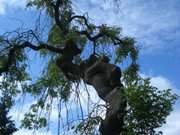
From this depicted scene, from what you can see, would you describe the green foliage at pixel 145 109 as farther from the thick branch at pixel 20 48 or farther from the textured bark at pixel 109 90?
the thick branch at pixel 20 48

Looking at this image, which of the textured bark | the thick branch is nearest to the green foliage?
the textured bark

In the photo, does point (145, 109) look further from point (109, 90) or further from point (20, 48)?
point (20, 48)

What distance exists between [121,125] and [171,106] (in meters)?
0.90

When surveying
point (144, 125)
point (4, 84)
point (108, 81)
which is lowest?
point (144, 125)

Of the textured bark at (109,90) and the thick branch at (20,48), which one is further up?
the thick branch at (20,48)

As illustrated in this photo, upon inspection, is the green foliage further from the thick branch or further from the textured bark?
the thick branch

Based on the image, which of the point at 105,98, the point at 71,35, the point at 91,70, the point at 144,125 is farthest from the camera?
the point at 71,35

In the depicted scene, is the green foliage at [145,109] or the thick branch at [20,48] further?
the thick branch at [20,48]

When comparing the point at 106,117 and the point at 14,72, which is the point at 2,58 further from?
the point at 106,117

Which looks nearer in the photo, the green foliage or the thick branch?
the green foliage

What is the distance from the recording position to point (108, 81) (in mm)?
10961

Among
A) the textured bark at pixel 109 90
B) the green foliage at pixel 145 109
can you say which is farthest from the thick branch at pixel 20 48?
the green foliage at pixel 145 109

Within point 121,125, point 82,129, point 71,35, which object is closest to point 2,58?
point 71,35

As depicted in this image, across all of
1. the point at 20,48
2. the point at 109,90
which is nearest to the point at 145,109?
the point at 109,90
